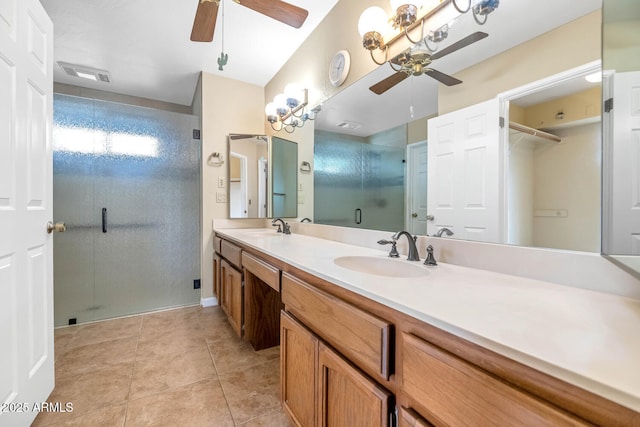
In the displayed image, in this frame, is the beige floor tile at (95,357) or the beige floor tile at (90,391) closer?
the beige floor tile at (90,391)

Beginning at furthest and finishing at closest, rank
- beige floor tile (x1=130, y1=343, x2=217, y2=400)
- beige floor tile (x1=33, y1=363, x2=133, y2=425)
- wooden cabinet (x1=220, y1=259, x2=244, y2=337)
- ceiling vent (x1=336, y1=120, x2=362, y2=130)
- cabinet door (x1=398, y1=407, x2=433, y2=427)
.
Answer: wooden cabinet (x1=220, y1=259, x2=244, y2=337) < ceiling vent (x1=336, y1=120, x2=362, y2=130) < beige floor tile (x1=130, y1=343, x2=217, y2=400) < beige floor tile (x1=33, y1=363, x2=133, y2=425) < cabinet door (x1=398, y1=407, x2=433, y2=427)

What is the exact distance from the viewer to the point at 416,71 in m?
1.25

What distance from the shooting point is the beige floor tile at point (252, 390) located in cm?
133

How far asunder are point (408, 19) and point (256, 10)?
2.59 ft

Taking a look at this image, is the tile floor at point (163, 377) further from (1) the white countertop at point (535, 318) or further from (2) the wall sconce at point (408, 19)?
(2) the wall sconce at point (408, 19)

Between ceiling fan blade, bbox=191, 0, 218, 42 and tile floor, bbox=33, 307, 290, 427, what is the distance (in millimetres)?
2026

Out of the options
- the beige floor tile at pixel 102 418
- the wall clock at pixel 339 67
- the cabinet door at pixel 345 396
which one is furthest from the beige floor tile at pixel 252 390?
the wall clock at pixel 339 67

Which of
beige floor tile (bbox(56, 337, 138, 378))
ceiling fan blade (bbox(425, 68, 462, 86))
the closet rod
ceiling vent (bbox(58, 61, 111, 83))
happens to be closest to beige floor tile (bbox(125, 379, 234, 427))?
beige floor tile (bbox(56, 337, 138, 378))

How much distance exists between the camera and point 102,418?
1.28 m

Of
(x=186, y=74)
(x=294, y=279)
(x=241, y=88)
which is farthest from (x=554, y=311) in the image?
(x=186, y=74)

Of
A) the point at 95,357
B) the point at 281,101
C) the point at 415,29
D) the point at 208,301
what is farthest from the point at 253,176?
the point at 415,29

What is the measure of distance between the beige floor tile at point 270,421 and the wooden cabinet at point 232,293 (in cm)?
68

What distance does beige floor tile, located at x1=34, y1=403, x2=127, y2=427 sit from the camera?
1247mm

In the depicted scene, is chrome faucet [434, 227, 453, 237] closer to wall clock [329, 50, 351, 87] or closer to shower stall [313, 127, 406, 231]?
shower stall [313, 127, 406, 231]
